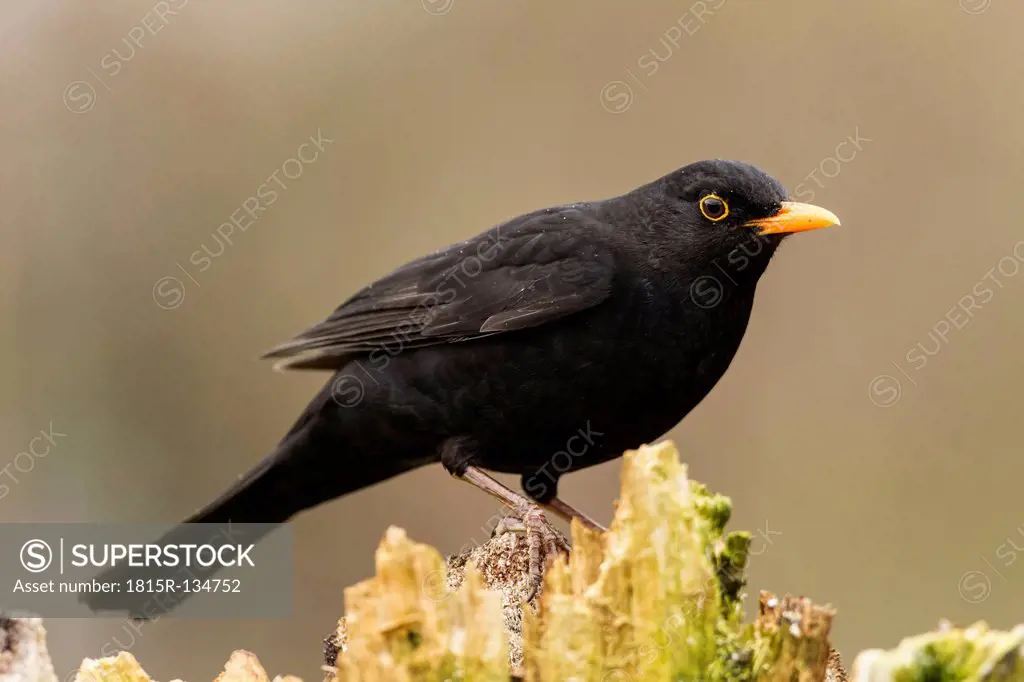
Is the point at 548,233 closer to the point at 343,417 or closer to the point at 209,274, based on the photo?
the point at 343,417

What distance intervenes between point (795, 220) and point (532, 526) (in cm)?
153

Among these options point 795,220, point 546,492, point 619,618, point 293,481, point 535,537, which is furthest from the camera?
point 293,481

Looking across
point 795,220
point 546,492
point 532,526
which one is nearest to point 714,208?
point 795,220

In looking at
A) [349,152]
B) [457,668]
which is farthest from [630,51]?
[457,668]

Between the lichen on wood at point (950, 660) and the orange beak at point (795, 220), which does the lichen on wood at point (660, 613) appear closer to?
the lichen on wood at point (950, 660)

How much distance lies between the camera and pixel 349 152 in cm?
711

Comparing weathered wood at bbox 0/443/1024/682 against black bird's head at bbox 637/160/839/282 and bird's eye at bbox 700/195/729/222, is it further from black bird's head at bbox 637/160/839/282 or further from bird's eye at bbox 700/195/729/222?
bird's eye at bbox 700/195/729/222

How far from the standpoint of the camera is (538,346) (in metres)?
4.21

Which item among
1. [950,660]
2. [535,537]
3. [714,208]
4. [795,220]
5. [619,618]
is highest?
[714,208]

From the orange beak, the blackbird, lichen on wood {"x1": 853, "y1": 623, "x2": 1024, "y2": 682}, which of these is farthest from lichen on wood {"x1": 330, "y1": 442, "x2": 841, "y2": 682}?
the orange beak

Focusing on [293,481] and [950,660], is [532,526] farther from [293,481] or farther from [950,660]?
[950,660]

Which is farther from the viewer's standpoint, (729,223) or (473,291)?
(473,291)

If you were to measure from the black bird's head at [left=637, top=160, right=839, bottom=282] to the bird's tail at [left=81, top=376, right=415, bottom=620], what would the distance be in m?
1.48

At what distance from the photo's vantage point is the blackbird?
13.3ft
